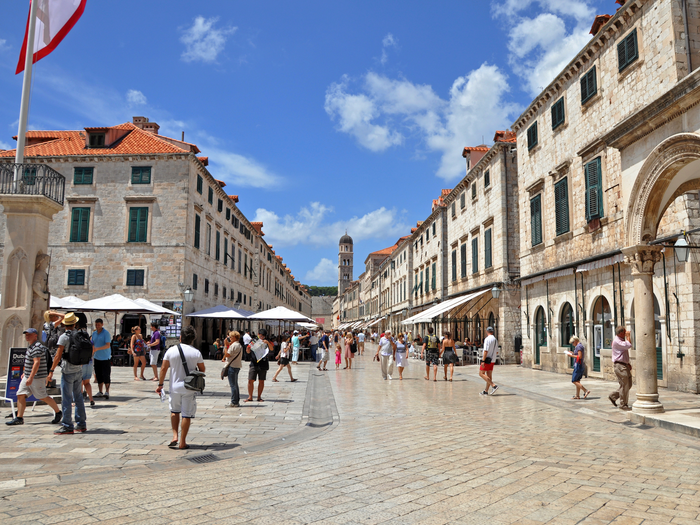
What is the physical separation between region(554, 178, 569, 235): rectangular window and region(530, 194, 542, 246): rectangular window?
1.54 m

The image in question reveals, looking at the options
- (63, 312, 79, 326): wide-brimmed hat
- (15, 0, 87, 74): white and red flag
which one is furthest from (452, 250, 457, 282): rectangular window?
(63, 312, 79, 326): wide-brimmed hat

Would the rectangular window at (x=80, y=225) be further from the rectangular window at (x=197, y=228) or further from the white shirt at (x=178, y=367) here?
the white shirt at (x=178, y=367)

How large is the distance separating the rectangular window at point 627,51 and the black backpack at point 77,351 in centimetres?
1597

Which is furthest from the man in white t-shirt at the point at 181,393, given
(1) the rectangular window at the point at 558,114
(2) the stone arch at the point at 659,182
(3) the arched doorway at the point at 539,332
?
(3) the arched doorway at the point at 539,332

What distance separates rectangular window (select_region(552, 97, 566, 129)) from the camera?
20206mm

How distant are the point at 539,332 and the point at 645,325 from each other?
1297cm

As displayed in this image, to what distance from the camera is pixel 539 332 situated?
22.4 metres

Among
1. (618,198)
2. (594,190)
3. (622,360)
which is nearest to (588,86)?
(594,190)

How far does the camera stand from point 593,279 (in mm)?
17875

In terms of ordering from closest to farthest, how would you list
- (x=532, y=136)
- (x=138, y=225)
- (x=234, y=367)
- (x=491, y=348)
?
(x=234, y=367) → (x=491, y=348) → (x=532, y=136) → (x=138, y=225)

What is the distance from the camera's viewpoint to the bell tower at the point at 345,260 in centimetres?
14550

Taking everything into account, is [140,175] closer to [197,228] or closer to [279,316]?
[197,228]

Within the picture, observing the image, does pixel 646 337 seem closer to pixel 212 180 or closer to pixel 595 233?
pixel 595 233

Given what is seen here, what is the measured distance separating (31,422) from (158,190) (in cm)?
2169
